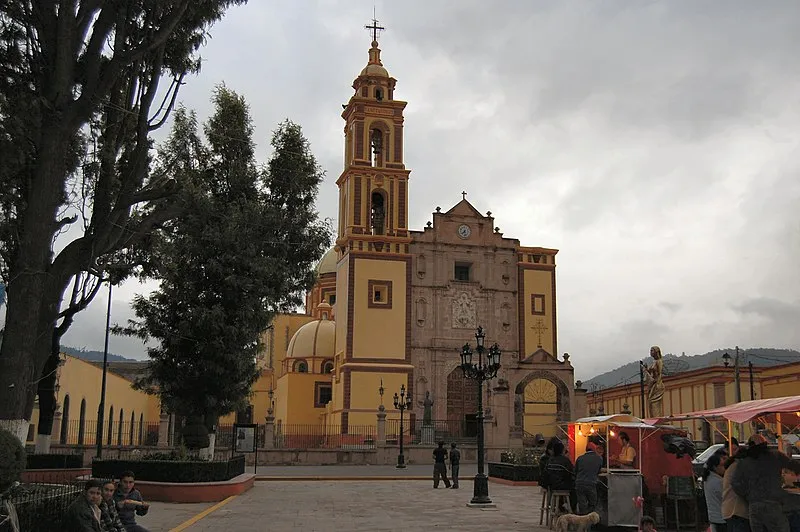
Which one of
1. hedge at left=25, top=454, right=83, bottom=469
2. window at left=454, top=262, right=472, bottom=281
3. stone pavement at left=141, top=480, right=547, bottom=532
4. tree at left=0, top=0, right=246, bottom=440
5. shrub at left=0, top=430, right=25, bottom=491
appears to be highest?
window at left=454, top=262, right=472, bottom=281

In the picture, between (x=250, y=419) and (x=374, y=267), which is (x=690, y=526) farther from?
(x=250, y=419)

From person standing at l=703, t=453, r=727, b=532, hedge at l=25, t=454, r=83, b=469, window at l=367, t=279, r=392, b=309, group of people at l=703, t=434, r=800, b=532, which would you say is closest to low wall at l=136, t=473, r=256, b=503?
hedge at l=25, t=454, r=83, b=469

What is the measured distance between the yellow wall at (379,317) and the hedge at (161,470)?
1003 inches

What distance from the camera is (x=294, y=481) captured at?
27.7 meters

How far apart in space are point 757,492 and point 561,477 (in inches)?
208

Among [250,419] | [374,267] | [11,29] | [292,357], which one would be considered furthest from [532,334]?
[11,29]

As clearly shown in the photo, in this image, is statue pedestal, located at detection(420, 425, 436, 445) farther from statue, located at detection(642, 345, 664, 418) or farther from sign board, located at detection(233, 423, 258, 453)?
statue, located at detection(642, 345, 664, 418)

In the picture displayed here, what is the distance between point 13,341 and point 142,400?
4786cm

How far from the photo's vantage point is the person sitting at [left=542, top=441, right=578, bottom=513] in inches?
527

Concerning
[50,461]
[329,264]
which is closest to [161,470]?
[50,461]

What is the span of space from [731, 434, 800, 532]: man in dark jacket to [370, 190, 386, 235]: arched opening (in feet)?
135

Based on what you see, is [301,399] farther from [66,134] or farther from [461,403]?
[66,134]

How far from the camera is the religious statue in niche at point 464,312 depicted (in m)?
47.5

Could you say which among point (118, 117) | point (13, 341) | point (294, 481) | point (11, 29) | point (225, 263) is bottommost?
point (294, 481)
